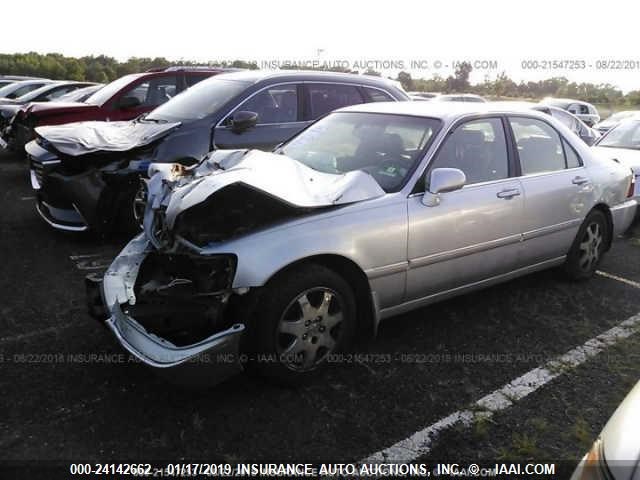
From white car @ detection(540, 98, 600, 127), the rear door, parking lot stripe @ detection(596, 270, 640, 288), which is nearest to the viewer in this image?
the rear door

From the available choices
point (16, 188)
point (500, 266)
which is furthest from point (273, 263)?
point (16, 188)

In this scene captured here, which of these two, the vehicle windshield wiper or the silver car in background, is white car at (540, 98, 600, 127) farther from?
the silver car in background

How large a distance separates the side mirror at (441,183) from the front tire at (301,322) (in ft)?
2.63

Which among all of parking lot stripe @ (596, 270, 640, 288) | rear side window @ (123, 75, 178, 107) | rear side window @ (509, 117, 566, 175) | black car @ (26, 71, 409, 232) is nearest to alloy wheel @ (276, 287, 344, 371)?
rear side window @ (509, 117, 566, 175)

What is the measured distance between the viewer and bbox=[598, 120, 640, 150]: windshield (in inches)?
293

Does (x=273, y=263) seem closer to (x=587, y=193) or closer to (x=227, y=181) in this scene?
(x=227, y=181)

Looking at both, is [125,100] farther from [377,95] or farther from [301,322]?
[301,322]

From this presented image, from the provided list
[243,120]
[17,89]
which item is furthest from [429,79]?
[243,120]

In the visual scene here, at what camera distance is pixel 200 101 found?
574cm

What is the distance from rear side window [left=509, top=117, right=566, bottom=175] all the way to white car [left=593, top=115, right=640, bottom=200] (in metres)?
3.06

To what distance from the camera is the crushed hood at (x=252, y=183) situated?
279cm

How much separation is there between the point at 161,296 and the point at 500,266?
243 centimetres

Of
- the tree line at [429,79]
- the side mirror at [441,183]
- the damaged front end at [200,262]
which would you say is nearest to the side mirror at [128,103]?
the damaged front end at [200,262]

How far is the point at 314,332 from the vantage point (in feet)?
9.45
